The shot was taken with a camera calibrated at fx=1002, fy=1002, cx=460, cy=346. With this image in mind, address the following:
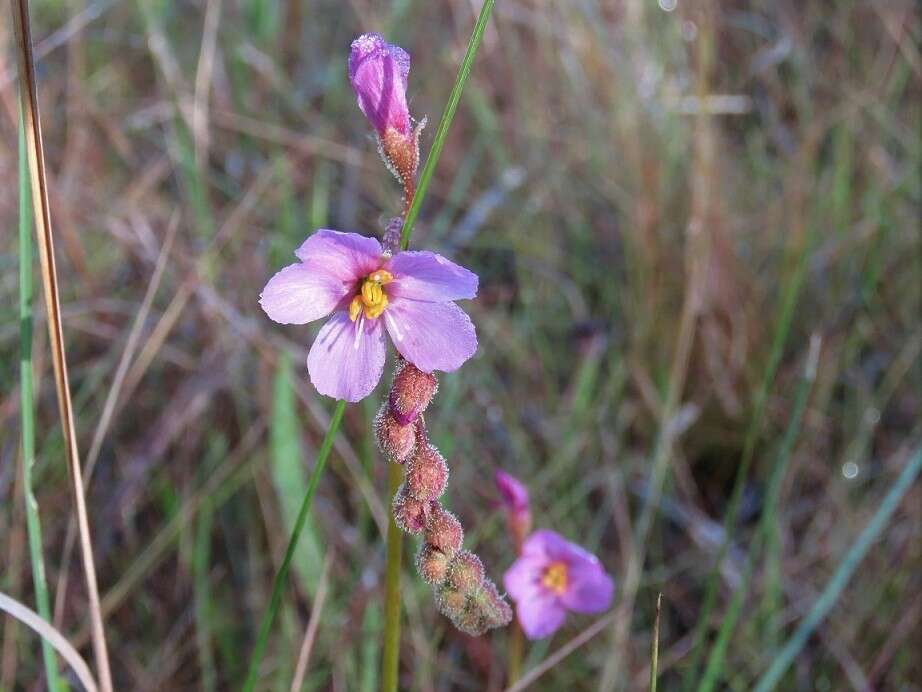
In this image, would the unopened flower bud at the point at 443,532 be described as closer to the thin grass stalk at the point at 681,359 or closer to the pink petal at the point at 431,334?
A: the pink petal at the point at 431,334

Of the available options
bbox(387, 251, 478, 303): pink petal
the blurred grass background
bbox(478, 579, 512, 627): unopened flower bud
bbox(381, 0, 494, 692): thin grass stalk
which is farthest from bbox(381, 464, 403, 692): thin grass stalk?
the blurred grass background

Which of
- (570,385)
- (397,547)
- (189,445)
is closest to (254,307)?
(189,445)

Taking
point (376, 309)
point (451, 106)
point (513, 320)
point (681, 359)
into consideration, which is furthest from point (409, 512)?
point (513, 320)

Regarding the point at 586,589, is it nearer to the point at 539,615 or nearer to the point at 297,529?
the point at 539,615

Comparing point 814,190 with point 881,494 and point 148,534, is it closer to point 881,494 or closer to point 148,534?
point 881,494

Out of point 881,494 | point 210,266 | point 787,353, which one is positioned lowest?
point 881,494

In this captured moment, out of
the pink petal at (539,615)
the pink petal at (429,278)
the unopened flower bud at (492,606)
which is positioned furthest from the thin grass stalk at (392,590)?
the pink petal at (539,615)

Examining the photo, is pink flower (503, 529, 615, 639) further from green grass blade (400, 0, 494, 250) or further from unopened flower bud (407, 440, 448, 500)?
green grass blade (400, 0, 494, 250)
